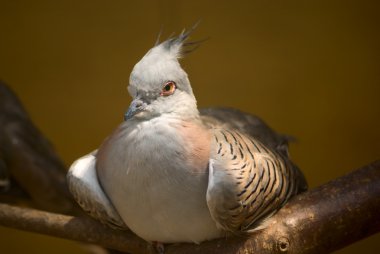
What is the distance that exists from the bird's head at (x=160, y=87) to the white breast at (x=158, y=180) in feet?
0.18

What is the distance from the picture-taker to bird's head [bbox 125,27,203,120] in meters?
1.77

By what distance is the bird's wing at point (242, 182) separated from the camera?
1730 millimetres

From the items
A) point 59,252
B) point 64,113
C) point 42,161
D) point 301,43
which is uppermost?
point 301,43

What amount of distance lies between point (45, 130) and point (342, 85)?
1.90 meters

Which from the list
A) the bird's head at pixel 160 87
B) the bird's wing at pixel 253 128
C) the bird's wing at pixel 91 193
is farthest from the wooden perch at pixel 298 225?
the bird's head at pixel 160 87

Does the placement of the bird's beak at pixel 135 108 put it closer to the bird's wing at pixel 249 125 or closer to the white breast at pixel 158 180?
the white breast at pixel 158 180

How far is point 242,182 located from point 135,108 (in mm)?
452

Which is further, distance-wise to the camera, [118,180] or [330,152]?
[330,152]

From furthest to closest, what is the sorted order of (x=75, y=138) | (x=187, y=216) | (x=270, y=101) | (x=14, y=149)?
1. (x=75, y=138)
2. (x=270, y=101)
3. (x=14, y=149)
4. (x=187, y=216)

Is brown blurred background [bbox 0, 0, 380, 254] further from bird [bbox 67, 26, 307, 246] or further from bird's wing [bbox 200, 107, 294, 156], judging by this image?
bird [bbox 67, 26, 307, 246]

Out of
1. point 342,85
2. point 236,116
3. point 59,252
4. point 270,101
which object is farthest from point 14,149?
point 342,85

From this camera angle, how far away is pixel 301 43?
292 centimetres

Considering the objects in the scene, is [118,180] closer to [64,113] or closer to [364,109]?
[64,113]

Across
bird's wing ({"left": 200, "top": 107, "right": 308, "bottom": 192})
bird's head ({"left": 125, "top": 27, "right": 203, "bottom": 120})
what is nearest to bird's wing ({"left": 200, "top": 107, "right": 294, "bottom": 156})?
bird's wing ({"left": 200, "top": 107, "right": 308, "bottom": 192})
